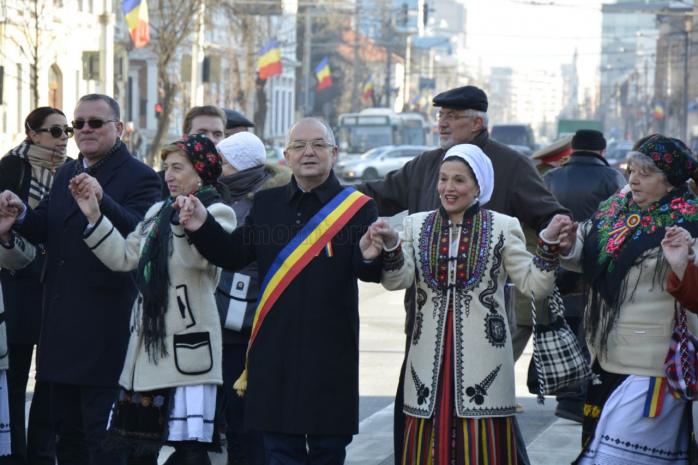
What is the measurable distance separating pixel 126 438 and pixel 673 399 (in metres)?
2.41

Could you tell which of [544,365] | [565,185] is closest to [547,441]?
[565,185]

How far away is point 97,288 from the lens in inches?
225

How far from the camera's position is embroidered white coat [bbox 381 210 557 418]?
4.89m

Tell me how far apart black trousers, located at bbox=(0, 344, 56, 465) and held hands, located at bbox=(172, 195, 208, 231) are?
5.71 feet

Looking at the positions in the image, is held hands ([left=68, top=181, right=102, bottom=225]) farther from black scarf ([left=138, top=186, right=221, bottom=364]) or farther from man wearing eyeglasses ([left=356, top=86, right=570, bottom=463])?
man wearing eyeglasses ([left=356, top=86, right=570, bottom=463])

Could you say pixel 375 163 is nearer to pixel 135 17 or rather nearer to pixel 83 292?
pixel 135 17

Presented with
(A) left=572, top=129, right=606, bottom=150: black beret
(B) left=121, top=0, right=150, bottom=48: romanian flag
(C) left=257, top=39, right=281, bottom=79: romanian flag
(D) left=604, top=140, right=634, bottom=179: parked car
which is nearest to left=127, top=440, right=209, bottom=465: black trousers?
(A) left=572, top=129, right=606, bottom=150: black beret

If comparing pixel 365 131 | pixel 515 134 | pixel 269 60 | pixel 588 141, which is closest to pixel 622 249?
pixel 588 141

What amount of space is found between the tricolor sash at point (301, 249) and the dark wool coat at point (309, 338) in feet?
0.09

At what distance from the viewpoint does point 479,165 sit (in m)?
5.07

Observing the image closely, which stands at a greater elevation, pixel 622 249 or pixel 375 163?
pixel 375 163

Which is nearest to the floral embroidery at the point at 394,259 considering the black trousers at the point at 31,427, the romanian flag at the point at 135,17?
the black trousers at the point at 31,427

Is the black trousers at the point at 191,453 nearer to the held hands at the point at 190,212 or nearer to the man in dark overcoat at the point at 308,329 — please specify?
the man in dark overcoat at the point at 308,329

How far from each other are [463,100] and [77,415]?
2.56 meters
